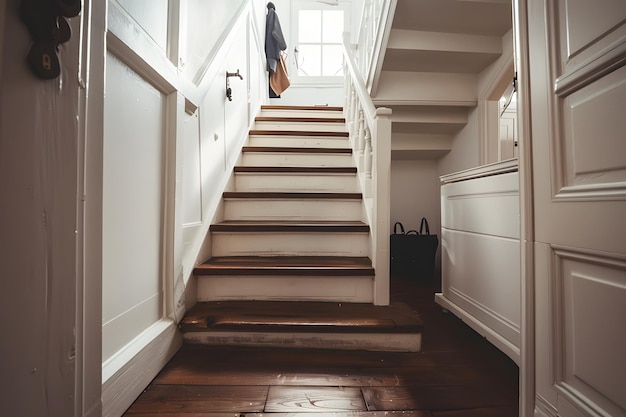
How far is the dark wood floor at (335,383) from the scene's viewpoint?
820 millimetres

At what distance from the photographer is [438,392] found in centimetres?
90

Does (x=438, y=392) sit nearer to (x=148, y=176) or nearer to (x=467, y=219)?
(x=467, y=219)

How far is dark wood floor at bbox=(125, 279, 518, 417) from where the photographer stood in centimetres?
82

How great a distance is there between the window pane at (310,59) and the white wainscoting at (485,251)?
3413 mm

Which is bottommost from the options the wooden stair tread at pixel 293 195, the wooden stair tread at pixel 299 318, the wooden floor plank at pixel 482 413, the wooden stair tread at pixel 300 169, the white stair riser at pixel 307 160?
the wooden floor plank at pixel 482 413

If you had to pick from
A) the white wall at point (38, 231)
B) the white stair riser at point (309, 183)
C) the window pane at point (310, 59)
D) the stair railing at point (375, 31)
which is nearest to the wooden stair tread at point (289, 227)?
the white stair riser at point (309, 183)

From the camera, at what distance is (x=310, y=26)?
4.24 metres

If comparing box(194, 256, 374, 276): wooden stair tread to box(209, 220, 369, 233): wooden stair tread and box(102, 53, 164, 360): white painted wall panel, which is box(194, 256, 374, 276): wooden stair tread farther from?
box(102, 53, 164, 360): white painted wall panel

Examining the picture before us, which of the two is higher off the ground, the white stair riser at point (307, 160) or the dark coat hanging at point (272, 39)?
the dark coat hanging at point (272, 39)

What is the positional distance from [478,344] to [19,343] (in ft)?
4.75

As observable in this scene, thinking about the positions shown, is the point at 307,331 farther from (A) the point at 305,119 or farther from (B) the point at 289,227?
(A) the point at 305,119

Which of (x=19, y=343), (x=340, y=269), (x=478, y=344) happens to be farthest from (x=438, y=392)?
(x=19, y=343)

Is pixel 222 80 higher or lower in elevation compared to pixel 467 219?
higher

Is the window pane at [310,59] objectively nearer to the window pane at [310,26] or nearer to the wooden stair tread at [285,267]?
the window pane at [310,26]
